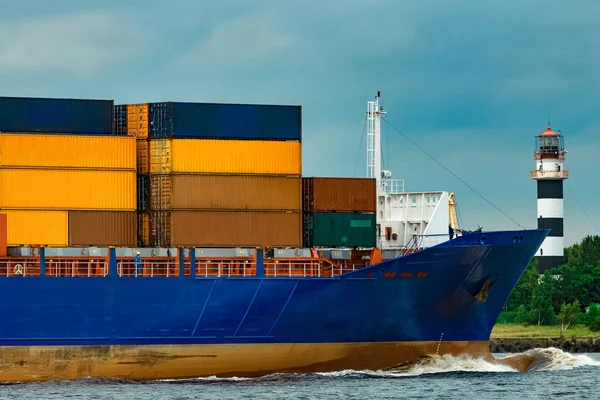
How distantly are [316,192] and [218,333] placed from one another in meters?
6.09

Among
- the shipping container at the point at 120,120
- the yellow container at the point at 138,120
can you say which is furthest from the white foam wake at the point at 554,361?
the shipping container at the point at 120,120

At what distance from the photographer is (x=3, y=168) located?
48031 millimetres

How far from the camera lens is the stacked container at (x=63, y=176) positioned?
1882 inches

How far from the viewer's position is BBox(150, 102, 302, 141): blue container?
4925cm

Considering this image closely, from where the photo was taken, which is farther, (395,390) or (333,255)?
(333,255)

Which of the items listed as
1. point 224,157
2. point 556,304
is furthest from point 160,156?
point 556,304

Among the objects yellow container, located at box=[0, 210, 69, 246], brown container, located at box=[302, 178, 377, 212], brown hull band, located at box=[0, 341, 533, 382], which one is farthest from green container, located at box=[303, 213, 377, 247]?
yellow container, located at box=[0, 210, 69, 246]

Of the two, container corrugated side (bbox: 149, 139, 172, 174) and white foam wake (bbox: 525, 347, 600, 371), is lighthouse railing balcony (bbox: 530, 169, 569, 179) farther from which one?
container corrugated side (bbox: 149, 139, 172, 174)

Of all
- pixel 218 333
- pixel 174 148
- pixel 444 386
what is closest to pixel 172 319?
pixel 218 333

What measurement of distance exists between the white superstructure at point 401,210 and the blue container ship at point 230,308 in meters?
2.47

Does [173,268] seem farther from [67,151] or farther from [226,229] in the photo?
[67,151]

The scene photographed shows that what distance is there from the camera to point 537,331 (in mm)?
84375

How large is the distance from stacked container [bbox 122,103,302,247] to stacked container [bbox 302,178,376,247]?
74cm

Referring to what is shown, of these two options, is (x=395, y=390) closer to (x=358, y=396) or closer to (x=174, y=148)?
(x=358, y=396)
